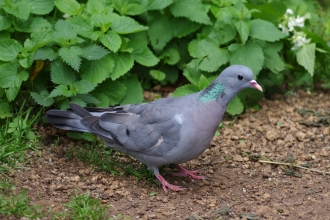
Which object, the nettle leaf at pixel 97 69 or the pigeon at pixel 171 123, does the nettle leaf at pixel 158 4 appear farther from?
the pigeon at pixel 171 123

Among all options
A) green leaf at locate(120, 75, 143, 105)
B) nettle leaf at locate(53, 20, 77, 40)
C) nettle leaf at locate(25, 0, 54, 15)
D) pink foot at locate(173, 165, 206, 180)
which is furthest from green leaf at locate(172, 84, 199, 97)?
nettle leaf at locate(25, 0, 54, 15)

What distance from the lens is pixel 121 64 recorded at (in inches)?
218

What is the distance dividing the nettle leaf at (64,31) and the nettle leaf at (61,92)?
0.43 metres

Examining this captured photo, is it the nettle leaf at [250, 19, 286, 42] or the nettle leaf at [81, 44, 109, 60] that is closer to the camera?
the nettle leaf at [81, 44, 109, 60]

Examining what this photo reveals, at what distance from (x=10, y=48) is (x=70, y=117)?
0.84 meters

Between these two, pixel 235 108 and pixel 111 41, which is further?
pixel 235 108

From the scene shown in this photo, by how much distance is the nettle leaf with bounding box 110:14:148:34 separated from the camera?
17.9 feet

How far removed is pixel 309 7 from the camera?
690cm

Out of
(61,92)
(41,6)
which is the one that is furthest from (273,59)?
(41,6)

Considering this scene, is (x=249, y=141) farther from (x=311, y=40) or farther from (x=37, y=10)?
(x=37, y=10)

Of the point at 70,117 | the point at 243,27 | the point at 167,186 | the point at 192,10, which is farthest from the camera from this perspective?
the point at 192,10

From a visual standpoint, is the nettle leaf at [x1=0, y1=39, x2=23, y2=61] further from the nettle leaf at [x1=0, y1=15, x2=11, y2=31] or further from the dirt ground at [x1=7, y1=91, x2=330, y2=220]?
the dirt ground at [x1=7, y1=91, x2=330, y2=220]

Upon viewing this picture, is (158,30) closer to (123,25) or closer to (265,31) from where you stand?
(123,25)

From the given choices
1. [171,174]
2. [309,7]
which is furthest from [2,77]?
[309,7]
